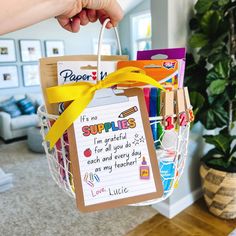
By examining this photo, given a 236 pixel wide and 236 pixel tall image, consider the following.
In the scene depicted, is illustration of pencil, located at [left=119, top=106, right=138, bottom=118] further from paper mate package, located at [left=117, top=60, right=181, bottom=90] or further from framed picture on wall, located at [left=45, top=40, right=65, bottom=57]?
framed picture on wall, located at [left=45, top=40, right=65, bottom=57]

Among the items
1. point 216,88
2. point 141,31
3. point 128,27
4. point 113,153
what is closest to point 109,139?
point 113,153

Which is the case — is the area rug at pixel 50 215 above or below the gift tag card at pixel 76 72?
below

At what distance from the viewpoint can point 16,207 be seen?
1979mm

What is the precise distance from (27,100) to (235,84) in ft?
12.1

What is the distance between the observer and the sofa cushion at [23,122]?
377cm

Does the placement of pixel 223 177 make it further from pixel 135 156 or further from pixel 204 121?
pixel 135 156

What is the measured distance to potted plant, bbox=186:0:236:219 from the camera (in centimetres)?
142

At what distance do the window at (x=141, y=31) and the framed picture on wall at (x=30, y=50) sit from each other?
2.36 m

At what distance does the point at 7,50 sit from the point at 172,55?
473cm

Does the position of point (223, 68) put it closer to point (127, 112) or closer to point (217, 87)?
point (217, 87)

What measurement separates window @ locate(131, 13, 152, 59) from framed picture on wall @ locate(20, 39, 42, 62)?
2358 mm

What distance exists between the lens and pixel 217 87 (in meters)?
1.41

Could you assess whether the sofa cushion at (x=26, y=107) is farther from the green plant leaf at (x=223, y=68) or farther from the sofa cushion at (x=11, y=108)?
the green plant leaf at (x=223, y=68)

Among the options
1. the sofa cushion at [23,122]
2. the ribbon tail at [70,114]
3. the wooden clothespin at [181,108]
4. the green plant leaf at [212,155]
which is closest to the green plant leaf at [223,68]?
the green plant leaf at [212,155]
